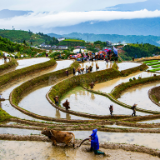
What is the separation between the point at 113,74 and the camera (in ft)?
90.8

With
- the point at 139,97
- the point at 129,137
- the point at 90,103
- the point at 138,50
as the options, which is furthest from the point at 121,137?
the point at 138,50

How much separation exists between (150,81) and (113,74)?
16.2ft

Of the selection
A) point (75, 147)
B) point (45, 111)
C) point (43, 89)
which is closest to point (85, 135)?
point (75, 147)

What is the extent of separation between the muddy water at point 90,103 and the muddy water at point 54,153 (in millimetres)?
6980

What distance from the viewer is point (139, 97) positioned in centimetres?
2073

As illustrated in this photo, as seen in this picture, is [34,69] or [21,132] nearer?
[21,132]

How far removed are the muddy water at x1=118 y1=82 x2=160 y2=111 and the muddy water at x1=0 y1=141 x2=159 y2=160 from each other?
9.75 meters

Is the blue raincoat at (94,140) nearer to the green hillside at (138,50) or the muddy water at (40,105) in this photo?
the muddy water at (40,105)

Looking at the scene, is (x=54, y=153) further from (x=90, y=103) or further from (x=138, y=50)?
(x=138, y=50)

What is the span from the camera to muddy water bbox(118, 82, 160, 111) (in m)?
17.6

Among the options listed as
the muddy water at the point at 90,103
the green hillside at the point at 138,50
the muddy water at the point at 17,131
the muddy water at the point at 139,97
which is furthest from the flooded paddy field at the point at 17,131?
the green hillside at the point at 138,50

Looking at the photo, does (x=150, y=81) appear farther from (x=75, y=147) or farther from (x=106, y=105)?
(x=75, y=147)

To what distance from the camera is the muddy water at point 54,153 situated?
25.1 feet

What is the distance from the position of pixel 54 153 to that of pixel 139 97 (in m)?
14.7
